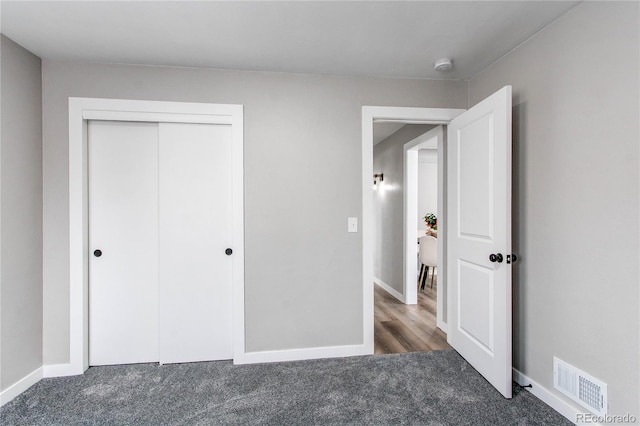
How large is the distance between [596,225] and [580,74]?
817 mm

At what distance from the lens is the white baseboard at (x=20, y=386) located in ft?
6.50

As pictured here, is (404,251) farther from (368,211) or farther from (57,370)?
(57,370)

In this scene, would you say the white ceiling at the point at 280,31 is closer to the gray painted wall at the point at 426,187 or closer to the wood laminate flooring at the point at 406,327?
the wood laminate flooring at the point at 406,327

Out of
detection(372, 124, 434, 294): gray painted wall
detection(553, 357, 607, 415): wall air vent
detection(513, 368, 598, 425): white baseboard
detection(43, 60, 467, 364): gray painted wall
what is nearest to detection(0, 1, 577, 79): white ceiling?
detection(43, 60, 467, 364): gray painted wall

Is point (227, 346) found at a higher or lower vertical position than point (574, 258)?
lower

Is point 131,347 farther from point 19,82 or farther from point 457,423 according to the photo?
point 457,423

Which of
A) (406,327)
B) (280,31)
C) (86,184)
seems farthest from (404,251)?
(86,184)

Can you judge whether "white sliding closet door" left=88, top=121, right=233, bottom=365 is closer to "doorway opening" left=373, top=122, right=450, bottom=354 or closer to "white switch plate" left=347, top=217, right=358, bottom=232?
"white switch plate" left=347, top=217, right=358, bottom=232

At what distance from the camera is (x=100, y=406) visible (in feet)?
6.47

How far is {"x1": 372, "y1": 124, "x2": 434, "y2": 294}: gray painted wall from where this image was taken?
14.1 ft

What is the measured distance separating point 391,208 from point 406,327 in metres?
1.90

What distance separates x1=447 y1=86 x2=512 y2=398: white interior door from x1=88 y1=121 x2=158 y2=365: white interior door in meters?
2.41

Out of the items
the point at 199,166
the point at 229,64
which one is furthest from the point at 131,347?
the point at 229,64

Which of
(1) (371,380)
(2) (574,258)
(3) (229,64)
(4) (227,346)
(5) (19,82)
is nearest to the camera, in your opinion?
(2) (574,258)
